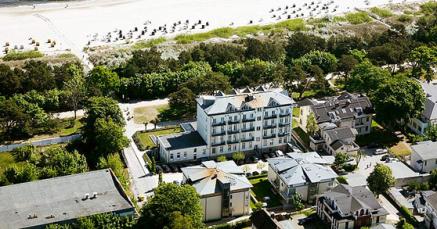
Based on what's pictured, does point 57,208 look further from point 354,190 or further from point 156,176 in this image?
point 354,190

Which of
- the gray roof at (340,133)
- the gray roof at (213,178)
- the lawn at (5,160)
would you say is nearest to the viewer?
the gray roof at (213,178)

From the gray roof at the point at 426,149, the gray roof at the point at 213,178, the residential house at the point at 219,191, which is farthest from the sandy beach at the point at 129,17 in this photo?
the gray roof at the point at 426,149

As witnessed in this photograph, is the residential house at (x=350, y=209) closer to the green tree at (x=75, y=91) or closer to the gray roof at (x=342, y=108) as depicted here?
the gray roof at (x=342, y=108)

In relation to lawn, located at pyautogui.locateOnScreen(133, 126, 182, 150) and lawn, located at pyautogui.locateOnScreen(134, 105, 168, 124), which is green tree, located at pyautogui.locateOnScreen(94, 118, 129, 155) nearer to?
lawn, located at pyautogui.locateOnScreen(133, 126, 182, 150)

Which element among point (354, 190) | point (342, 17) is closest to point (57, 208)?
point (354, 190)

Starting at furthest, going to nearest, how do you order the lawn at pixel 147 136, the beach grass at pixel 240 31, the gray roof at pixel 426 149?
the beach grass at pixel 240 31, the lawn at pixel 147 136, the gray roof at pixel 426 149

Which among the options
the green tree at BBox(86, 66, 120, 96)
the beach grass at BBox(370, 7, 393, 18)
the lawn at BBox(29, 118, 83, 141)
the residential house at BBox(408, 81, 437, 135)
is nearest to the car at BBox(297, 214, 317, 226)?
the residential house at BBox(408, 81, 437, 135)
